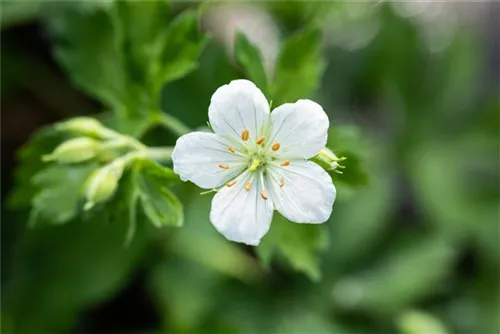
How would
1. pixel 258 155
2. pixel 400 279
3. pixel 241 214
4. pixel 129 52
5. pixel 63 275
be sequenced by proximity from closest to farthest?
pixel 241 214, pixel 258 155, pixel 129 52, pixel 63 275, pixel 400 279

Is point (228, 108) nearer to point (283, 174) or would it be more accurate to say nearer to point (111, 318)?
point (283, 174)

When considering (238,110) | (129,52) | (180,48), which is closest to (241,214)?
(238,110)

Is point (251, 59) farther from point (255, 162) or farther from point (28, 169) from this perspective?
point (28, 169)

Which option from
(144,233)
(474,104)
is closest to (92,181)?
(144,233)

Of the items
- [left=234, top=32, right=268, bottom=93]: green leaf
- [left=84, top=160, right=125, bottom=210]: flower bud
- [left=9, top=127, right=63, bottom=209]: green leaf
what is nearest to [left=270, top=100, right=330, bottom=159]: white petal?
[left=234, top=32, right=268, bottom=93]: green leaf

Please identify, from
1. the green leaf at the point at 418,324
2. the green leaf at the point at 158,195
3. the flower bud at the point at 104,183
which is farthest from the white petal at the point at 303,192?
the green leaf at the point at 418,324

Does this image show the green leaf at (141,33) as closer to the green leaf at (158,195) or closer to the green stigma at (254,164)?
the green leaf at (158,195)
